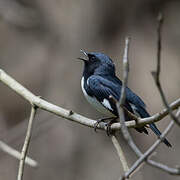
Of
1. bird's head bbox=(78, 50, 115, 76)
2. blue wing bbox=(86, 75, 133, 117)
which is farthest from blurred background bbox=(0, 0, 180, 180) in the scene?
blue wing bbox=(86, 75, 133, 117)

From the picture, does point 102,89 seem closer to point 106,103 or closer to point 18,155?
point 106,103

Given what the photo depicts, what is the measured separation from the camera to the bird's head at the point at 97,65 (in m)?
5.02

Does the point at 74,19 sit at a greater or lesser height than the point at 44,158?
greater

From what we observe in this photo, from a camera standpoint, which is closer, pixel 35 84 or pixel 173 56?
pixel 173 56

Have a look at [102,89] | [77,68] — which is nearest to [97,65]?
[102,89]

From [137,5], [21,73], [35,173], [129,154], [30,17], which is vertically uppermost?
[137,5]

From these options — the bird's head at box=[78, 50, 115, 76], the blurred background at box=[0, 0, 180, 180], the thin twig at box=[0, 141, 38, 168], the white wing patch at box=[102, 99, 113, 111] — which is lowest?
the blurred background at box=[0, 0, 180, 180]

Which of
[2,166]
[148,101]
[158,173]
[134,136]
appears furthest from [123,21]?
[2,166]

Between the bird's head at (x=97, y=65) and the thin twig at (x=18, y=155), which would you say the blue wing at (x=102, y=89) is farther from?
the thin twig at (x=18, y=155)

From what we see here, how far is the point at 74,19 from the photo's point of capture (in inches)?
335

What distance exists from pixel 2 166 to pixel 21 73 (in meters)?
1.80

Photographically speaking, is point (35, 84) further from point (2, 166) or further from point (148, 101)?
point (148, 101)

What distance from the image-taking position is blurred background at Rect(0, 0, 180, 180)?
8.40m

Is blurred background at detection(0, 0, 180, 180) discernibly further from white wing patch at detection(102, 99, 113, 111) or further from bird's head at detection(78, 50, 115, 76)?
white wing patch at detection(102, 99, 113, 111)
